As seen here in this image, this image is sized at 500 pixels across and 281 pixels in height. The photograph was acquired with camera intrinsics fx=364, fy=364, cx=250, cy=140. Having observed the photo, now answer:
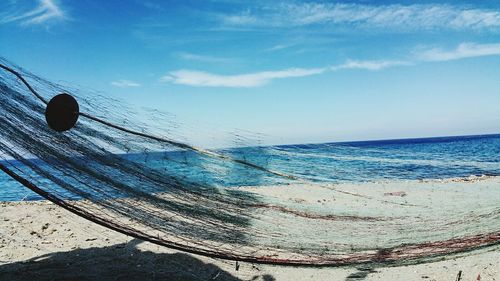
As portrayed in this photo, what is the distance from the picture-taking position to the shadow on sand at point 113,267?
550 cm

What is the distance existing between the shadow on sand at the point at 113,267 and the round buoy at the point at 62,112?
2665 millimetres

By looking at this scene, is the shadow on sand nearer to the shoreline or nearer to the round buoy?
the shoreline

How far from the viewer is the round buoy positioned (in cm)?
387

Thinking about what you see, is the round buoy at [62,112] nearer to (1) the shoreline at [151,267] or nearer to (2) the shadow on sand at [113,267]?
(1) the shoreline at [151,267]

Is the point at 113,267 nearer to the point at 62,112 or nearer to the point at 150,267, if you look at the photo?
the point at 150,267

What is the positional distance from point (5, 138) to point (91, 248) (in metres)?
3.62

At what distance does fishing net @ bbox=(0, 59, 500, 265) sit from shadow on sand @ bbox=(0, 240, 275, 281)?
153cm

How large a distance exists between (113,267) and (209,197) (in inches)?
108

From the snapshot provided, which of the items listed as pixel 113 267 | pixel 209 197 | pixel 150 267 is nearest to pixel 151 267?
pixel 150 267

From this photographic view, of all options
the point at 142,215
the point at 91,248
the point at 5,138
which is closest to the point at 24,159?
the point at 5,138

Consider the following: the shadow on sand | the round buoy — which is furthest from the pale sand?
the round buoy

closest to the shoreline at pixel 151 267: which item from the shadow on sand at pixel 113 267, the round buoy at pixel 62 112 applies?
the shadow on sand at pixel 113 267

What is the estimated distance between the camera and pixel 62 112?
3943 millimetres

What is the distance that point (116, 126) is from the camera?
4.24 m
